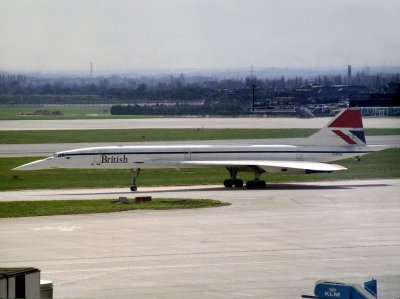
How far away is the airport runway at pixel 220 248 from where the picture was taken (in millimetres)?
26391

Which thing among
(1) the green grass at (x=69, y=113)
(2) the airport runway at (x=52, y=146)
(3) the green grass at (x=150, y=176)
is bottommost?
(3) the green grass at (x=150, y=176)

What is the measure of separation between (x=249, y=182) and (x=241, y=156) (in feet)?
5.64

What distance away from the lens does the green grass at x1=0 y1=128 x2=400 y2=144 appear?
91.7m

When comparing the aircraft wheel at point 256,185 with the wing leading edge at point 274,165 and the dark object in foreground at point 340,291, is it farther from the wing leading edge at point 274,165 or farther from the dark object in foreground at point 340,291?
the dark object in foreground at point 340,291

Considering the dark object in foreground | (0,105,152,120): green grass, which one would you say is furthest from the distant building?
(0,105,152,120): green grass

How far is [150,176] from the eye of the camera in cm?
6278

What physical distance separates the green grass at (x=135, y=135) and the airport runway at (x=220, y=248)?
139ft

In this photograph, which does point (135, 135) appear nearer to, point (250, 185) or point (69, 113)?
point (69, 113)

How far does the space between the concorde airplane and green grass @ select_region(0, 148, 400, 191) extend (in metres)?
2.06

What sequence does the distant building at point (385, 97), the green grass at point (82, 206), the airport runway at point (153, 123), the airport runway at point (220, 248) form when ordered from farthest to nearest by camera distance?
1. the airport runway at point (153, 123)
2. the green grass at point (82, 206)
3. the airport runway at point (220, 248)
4. the distant building at point (385, 97)

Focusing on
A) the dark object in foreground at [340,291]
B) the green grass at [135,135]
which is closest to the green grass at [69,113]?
the green grass at [135,135]

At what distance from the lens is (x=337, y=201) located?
4784 centimetres

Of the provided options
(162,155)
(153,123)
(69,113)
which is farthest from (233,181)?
(69,113)

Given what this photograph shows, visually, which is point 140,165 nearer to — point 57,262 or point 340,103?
point 340,103
